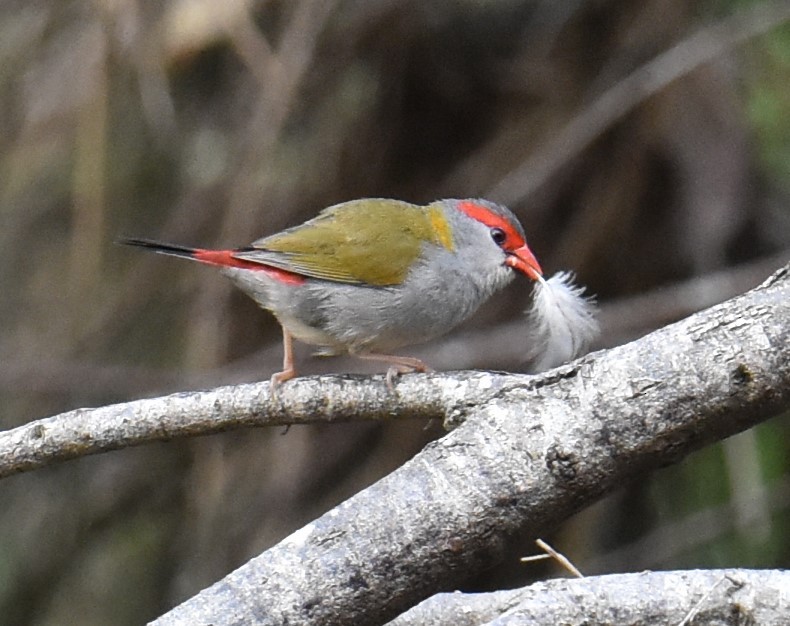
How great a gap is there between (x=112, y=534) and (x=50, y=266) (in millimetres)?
1347

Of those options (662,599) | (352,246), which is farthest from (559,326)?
(662,599)

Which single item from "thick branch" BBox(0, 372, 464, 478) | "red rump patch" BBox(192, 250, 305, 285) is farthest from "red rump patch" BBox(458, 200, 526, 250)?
"thick branch" BBox(0, 372, 464, 478)

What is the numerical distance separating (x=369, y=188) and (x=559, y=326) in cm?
208

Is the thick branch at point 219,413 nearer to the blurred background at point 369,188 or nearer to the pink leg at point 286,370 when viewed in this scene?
the pink leg at point 286,370

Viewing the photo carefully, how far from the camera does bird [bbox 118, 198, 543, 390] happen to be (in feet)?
12.6

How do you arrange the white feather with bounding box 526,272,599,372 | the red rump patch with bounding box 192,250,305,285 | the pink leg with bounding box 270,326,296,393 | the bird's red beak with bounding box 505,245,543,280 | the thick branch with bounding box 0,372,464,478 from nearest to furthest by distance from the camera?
the thick branch with bounding box 0,372,464,478
the pink leg with bounding box 270,326,296,393
the white feather with bounding box 526,272,599,372
the red rump patch with bounding box 192,250,305,285
the bird's red beak with bounding box 505,245,543,280

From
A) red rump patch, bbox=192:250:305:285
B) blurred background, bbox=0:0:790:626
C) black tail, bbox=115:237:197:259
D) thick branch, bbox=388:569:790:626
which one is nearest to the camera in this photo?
thick branch, bbox=388:569:790:626

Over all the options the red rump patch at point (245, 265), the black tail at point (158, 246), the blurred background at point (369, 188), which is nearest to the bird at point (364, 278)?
the red rump patch at point (245, 265)

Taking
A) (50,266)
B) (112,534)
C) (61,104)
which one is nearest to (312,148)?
(61,104)

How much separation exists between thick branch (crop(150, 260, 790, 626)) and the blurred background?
260 cm

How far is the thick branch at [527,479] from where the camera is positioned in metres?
2.04

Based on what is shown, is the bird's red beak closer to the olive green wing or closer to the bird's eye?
the bird's eye

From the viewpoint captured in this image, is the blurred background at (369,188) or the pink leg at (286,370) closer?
the pink leg at (286,370)

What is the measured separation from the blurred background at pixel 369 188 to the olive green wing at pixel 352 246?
2.83 feet
